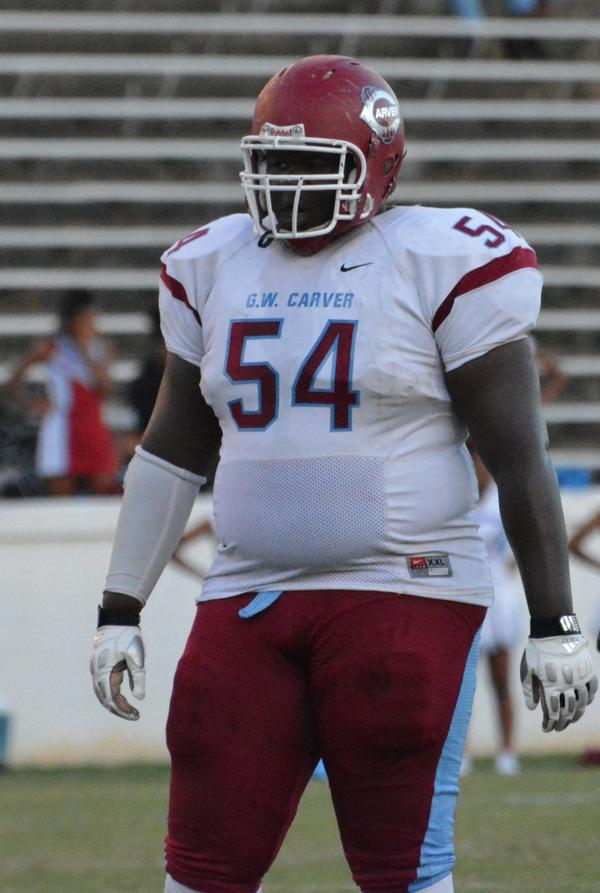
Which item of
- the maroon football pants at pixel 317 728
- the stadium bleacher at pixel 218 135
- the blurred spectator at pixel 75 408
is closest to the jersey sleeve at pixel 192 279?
the maroon football pants at pixel 317 728

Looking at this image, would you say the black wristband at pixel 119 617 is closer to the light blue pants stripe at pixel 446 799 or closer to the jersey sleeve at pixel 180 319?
the jersey sleeve at pixel 180 319

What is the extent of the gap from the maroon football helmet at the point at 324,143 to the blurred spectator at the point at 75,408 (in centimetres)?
622

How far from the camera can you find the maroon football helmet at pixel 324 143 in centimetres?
291

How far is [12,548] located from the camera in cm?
838

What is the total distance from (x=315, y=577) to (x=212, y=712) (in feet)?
0.83

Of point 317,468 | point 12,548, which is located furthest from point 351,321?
point 12,548

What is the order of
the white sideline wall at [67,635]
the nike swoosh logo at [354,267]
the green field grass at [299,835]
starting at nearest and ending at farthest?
1. the nike swoosh logo at [354,267]
2. the green field grass at [299,835]
3. the white sideline wall at [67,635]

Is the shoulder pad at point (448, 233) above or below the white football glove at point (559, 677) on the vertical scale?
above

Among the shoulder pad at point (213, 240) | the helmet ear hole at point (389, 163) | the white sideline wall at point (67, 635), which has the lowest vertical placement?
the white sideline wall at point (67, 635)

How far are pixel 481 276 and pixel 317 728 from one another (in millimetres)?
716

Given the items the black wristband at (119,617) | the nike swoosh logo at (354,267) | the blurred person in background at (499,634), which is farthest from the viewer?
the blurred person in background at (499,634)

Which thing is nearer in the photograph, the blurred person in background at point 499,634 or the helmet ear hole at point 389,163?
the helmet ear hole at point 389,163

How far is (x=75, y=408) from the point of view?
30.4 ft

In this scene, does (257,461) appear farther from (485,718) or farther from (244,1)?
(244,1)
